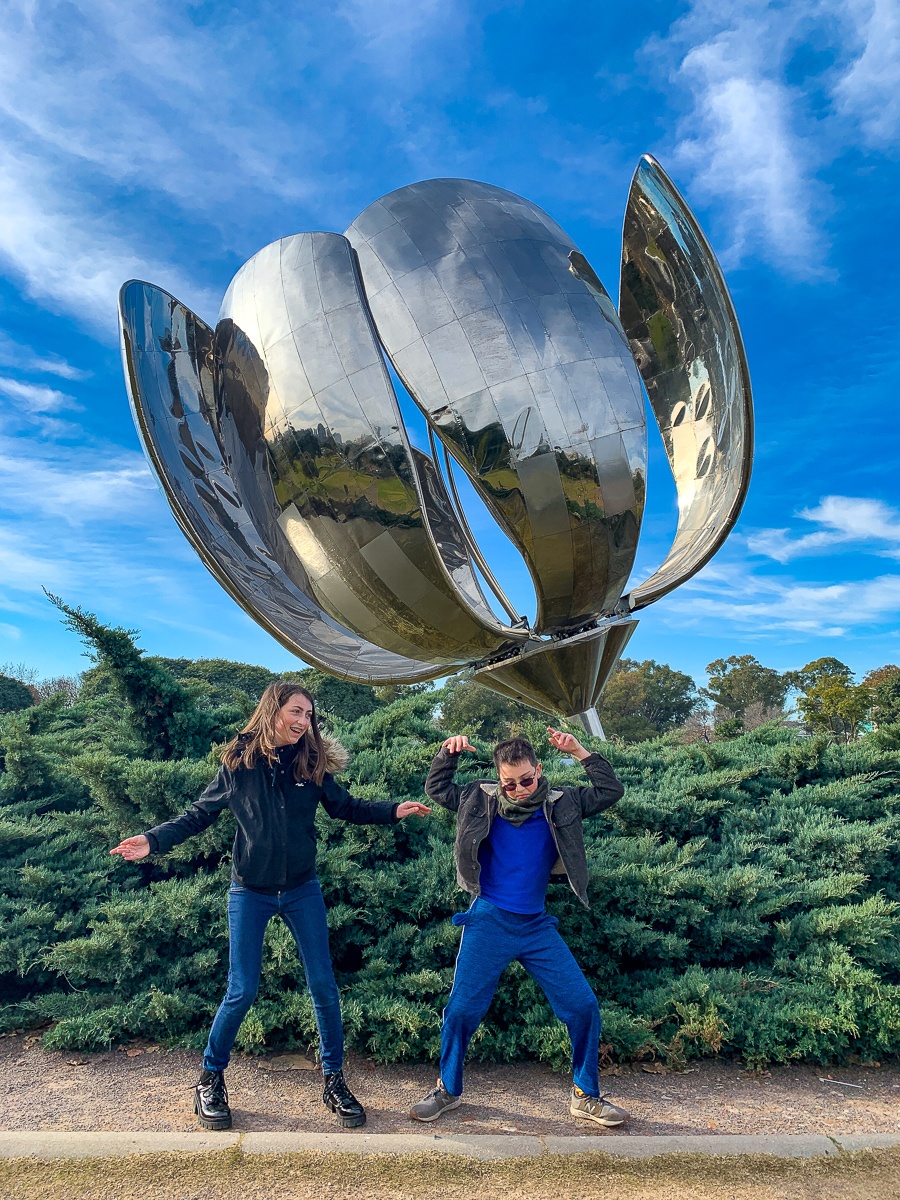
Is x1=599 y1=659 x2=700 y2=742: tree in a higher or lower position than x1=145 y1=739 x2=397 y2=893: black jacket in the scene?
higher

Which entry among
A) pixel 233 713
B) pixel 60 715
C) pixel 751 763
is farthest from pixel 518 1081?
pixel 60 715

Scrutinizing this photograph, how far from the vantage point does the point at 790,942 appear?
4750 millimetres

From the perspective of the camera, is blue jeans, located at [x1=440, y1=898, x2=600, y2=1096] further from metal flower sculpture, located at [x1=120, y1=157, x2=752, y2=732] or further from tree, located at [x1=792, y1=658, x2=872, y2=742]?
tree, located at [x1=792, y1=658, x2=872, y2=742]

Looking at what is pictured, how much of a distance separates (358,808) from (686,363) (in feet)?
9.89

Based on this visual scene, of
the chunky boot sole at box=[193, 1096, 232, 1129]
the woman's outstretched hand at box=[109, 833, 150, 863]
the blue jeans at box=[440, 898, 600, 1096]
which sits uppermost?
the woman's outstretched hand at box=[109, 833, 150, 863]

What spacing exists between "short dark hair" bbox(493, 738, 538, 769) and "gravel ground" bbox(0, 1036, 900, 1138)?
149 centimetres

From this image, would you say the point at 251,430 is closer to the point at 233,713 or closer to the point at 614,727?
the point at 233,713

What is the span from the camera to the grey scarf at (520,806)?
359cm

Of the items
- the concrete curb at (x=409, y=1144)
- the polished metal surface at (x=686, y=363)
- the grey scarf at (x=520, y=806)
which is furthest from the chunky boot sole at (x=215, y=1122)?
the polished metal surface at (x=686, y=363)

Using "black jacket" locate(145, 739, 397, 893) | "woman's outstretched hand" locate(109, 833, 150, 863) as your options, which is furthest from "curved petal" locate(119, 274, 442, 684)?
"woman's outstretched hand" locate(109, 833, 150, 863)

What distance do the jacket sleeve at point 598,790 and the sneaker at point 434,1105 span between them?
1323mm

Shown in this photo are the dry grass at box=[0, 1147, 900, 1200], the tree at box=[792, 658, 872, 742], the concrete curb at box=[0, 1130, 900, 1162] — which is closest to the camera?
the dry grass at box=[0, 1147, 900, 1200]

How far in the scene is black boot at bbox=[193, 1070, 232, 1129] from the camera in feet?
11.1

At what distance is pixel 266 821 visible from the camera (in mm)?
3486
